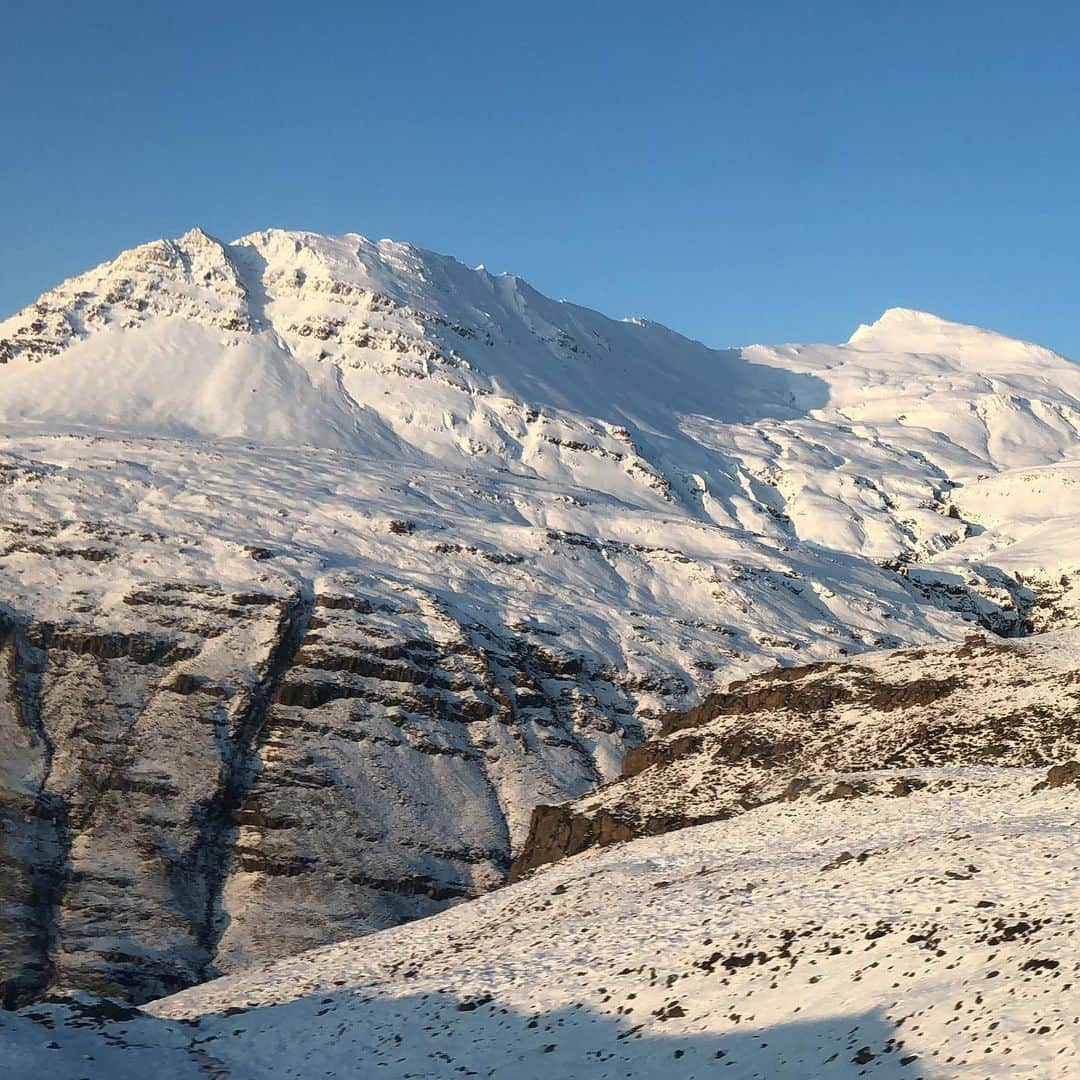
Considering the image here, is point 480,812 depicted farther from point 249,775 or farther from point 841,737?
point 841,737

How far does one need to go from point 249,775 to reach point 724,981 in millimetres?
98612

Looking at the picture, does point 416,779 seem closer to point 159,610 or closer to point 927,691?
point 159,610

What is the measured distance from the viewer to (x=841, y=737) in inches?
3007

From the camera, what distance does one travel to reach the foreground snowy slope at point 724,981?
30844 mm

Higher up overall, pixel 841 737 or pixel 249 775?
pixel 249 775

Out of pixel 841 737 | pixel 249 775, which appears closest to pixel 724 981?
pixel 841 737

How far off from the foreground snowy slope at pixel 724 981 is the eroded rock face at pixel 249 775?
54852 millimetres

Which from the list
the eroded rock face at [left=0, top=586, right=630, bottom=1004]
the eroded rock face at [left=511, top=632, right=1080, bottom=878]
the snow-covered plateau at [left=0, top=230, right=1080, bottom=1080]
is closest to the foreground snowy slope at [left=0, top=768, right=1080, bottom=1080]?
the snow-covered plateau at [left=0, top=230, right=1080, bottom=1080]

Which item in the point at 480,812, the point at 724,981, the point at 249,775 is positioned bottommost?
the point at 480,812

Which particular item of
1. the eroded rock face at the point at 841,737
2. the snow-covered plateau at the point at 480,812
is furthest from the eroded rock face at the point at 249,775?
the eroded rock face at the point at 841,737

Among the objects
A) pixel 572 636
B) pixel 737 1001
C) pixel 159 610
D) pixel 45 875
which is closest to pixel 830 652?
pixel 572 636

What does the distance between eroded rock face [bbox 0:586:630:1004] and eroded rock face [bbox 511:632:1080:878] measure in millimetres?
39247

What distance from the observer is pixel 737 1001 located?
117ft

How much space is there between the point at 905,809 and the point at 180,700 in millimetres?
95299
